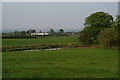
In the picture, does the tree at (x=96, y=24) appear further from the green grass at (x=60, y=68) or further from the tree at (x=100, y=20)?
the green grass at (x=60, y=68)

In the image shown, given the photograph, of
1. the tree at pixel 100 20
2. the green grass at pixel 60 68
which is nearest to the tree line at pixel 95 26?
the tree at pixel 100 20

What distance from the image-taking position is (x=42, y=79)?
28.1 feet

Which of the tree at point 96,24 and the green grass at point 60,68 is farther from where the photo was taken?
the tree at point 96,24

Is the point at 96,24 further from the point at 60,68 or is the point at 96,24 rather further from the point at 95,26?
the point at 60,68

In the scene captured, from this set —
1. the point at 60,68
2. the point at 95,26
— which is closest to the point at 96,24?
the point at 95,26

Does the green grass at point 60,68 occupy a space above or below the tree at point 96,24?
below

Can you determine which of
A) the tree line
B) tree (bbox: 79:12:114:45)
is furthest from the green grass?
tree (bbox: 79:12:114:45)

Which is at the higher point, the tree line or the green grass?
the tree line

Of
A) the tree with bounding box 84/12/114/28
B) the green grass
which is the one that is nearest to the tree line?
the tree with bounding box 84/12/114/28

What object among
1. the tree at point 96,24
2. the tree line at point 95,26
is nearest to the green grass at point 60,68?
the tree line at point 95,26

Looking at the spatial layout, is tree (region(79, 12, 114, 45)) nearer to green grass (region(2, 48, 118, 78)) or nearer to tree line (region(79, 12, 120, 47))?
tree line (region(79, 12, 120, 47))

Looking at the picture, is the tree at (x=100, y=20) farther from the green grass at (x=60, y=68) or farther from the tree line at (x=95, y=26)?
the green grass at (x=60, y=68)

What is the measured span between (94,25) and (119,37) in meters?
13.6

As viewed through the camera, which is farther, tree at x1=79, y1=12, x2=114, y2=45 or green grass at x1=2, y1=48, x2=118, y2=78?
tree at x1=79, y1=12, x2=114, y2=45
